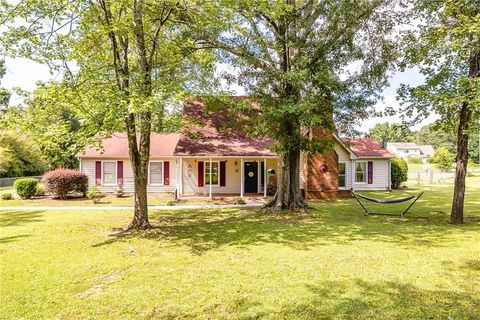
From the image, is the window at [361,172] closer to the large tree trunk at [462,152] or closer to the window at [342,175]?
the window at [342,175]

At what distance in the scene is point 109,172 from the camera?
20.8m

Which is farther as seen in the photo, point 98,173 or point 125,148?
point 125,148

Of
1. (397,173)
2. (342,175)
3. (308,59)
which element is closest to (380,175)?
(397,173)

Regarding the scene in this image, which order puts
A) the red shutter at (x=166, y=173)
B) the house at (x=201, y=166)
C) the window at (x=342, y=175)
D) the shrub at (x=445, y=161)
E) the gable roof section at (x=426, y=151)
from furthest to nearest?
the gable roof section at (x=426, y=151)
the shrub at (x=445, y=161)
the window at (x=342, y=175)
the red shutter at (x=166, y=173)
the house at (x=201, y=166)

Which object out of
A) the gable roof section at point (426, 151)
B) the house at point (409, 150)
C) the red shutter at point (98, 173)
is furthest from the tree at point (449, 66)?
the gable roof section at point (426, 151)

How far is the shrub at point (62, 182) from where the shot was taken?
17953mm

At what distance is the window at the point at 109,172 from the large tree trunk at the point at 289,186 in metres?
11.7

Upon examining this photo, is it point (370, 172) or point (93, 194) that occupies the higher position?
point (370, 172)

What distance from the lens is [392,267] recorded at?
20.5 ft

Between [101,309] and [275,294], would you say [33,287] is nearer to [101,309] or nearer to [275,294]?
[101,309]

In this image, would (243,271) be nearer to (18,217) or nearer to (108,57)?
(108,57)

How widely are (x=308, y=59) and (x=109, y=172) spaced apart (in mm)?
15298

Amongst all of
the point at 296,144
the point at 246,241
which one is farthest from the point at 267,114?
the point at 246,241

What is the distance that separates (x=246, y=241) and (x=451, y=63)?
9215 mm
